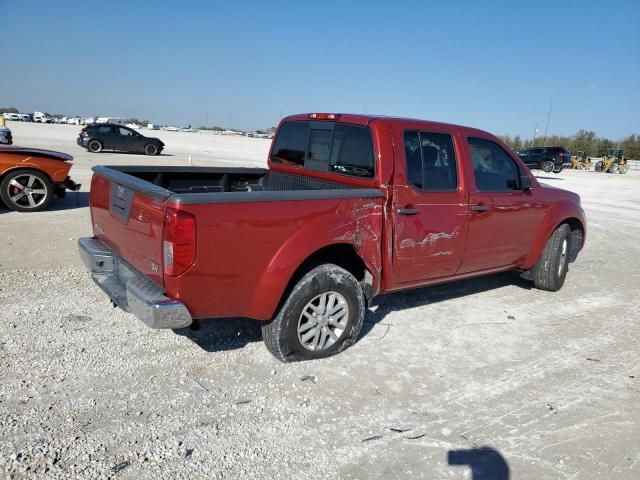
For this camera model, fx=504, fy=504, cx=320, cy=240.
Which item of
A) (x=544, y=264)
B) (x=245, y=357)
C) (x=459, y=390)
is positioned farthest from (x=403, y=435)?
(x=544, y=264)

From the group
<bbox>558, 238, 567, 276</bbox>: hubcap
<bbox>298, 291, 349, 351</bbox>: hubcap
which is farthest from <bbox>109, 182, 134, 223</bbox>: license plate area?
<bbox>558, 238, 567, 276</bbox>: hubcap

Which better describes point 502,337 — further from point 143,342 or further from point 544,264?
point 143,342

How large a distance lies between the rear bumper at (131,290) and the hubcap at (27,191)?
5193 millimetres

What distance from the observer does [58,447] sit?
8.96 ft

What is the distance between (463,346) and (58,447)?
10.5ft

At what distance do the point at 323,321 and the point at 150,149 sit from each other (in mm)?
23241

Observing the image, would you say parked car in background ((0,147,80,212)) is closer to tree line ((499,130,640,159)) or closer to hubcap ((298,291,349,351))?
hubcap ((298,291,349,351))

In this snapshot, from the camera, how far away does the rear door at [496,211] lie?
16.0 feet

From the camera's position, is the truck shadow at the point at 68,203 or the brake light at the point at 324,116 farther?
the truck shadow at the point at 68,203

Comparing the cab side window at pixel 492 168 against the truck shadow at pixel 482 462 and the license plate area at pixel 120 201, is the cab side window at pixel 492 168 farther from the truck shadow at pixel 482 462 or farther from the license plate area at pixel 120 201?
the license plate area at pixel 120 201

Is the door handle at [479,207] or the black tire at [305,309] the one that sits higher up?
the door handle at [479,207]

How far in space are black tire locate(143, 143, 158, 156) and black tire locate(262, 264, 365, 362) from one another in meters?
23.1

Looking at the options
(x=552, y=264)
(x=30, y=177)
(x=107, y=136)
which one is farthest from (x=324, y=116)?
(x=107, y=136)

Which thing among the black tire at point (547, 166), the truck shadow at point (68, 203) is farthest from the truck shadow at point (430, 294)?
the black tire at point (547, 166)
